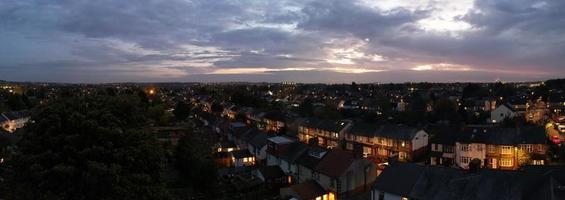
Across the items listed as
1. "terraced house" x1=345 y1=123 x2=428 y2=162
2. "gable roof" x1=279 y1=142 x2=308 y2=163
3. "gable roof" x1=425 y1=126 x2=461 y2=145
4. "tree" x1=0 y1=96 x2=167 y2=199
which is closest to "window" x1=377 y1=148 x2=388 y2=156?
"terraced house" x1=345 y1=123 x2=428 y2=162

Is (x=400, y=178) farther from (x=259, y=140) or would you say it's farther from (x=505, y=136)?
(x=259, y=140)

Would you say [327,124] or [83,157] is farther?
[327,124]

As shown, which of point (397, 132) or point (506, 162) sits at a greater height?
point (397, 132)

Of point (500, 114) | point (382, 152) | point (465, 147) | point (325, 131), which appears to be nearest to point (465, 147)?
point (465, 147)

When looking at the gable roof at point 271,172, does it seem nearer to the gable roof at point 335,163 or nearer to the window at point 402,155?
the gable roof at point 335,163

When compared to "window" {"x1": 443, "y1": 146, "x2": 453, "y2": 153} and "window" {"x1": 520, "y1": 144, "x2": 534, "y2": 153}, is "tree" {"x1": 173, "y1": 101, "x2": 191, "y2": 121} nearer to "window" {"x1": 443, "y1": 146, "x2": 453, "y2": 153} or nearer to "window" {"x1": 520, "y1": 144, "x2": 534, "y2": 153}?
"window" {"x1": 443, "y1": 146, "x2": 453, "y2": 153}

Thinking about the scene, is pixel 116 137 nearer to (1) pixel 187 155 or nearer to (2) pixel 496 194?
(2) pixel 496 194

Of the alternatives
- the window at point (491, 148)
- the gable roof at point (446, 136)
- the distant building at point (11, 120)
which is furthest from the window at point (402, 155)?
the distant building at point (11, 120)
